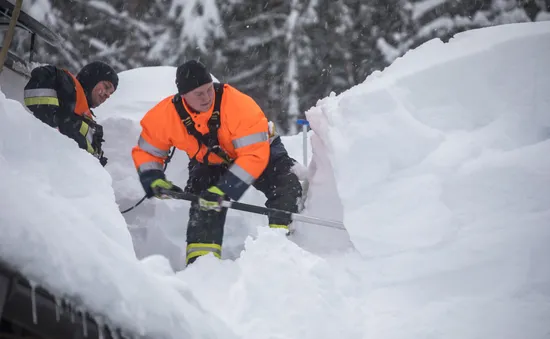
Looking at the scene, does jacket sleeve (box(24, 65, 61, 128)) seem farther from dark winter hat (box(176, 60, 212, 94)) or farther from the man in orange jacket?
dark winter hat (box(176, 60, 212, 94))

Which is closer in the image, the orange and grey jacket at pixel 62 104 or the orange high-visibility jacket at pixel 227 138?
the orange high-visibility jacket at pixel 227 138

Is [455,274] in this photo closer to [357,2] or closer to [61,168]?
[61,168]

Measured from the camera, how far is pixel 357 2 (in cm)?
1062

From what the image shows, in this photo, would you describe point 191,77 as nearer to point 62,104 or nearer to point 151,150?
point 151,150

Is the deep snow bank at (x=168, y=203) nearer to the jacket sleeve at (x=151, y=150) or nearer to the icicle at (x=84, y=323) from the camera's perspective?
the jacket sleeve at (x=151, y=150)

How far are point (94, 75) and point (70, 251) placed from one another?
2862 millimetres

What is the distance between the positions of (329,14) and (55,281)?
34.3 feet

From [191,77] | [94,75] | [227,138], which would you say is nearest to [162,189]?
[227,138]

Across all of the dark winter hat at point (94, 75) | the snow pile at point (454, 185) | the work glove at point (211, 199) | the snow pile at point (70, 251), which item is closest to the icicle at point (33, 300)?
the snow pile at point (70, 251)

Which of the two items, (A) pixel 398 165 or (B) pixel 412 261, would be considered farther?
(A) pixel 398 165

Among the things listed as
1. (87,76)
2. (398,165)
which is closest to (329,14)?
(87,76)

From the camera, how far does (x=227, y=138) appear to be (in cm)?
316

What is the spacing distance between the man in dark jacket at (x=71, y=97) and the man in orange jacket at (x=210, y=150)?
1.77 feet

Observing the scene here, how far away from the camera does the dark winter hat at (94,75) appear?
3.61 meters
